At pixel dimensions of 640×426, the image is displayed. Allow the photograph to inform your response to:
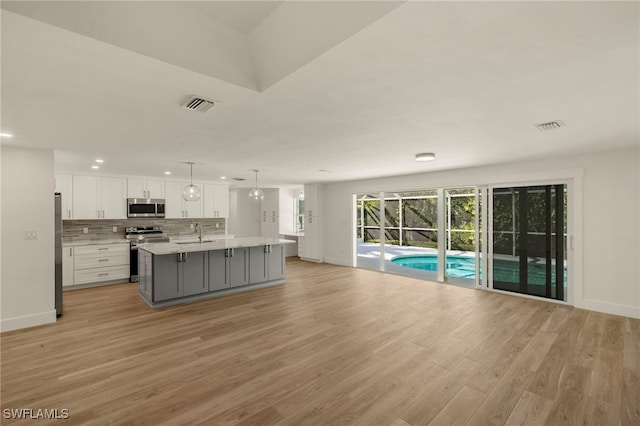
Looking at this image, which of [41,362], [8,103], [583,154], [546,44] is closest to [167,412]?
[41,362]

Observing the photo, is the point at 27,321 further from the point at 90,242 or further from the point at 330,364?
the point at 330,364

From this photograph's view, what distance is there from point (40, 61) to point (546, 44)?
2760 millimetres

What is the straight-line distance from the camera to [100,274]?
6.05 metres

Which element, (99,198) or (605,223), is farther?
(99,198)

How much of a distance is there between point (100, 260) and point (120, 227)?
3.47 ft

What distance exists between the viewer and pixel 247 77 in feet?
6.56

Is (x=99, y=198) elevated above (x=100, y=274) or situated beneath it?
Answer: elevated above

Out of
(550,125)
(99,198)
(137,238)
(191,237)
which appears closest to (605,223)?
(550,125)

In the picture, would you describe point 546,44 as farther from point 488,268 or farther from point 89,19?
point 488,268

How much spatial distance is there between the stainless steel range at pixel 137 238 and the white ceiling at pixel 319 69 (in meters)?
3.60

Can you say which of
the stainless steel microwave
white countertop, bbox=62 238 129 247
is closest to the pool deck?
the stainless steel microwave

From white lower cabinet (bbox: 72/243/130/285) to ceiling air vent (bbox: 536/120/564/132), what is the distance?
7.55m

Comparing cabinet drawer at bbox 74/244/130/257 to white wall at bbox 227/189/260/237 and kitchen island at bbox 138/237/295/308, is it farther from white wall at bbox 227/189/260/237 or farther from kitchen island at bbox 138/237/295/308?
white wall at bbox 227/189/260/237

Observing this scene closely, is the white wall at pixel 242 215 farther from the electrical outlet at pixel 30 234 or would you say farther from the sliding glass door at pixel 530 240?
the sliding glass door at pixel 530 240
